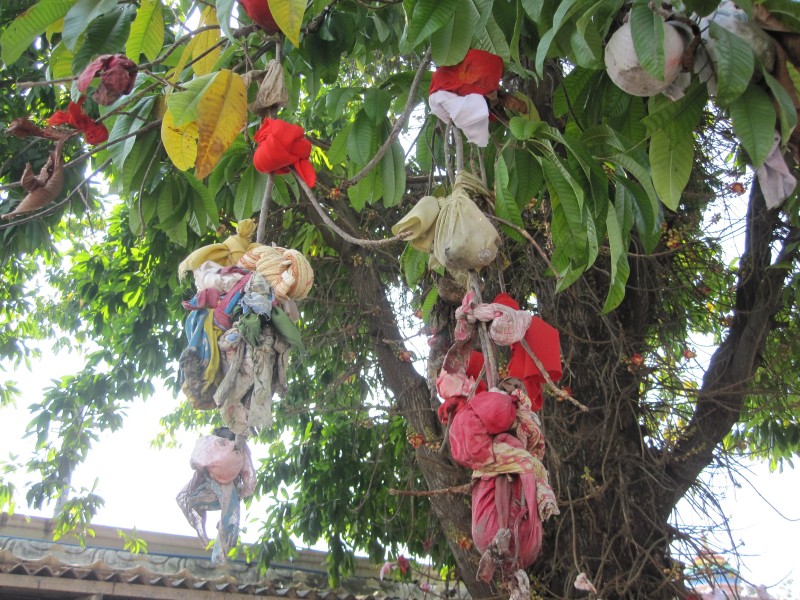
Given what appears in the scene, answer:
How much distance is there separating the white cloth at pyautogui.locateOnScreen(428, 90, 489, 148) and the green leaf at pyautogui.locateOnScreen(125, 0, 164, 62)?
0.71m

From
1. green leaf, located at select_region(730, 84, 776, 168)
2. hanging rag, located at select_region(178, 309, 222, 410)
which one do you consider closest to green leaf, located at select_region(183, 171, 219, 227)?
hanging rag, located at select_region(178, 309, 222, 410)

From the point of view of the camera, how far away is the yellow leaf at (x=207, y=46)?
7.23ft

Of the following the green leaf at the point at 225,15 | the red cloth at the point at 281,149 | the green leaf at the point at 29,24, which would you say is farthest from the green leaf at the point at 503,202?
the green leaf at the point at 29,24

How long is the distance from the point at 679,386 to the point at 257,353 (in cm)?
268

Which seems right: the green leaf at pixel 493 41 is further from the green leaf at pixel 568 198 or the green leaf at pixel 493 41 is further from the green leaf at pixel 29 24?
the green leaf at pixel 29 24

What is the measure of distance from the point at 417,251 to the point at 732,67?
51.5 inches

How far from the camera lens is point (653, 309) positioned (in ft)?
13.0

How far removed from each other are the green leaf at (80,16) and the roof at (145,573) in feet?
7.34

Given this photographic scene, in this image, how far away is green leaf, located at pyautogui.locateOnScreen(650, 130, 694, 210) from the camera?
5.90 feet

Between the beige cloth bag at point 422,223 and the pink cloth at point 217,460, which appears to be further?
the beige cloth bag at point 422,223

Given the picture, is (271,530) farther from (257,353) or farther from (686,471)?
(257,353)

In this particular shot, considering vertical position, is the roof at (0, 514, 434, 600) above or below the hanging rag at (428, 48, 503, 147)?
below

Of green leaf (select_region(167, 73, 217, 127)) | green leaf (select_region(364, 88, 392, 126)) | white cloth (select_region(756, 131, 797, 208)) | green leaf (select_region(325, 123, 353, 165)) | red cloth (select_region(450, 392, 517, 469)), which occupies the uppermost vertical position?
green leaf (select_region(364, 88, 392, 126))

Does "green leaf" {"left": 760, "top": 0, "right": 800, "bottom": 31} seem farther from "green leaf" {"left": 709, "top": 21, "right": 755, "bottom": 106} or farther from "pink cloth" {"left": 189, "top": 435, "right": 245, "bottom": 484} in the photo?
Answer: "pink cloth" {"left": 189, "top": 435, "right": 245, "bottom": 484}
